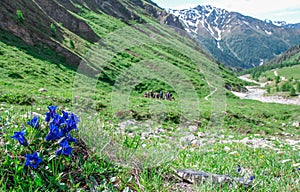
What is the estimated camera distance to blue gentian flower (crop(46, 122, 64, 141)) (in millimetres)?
3689

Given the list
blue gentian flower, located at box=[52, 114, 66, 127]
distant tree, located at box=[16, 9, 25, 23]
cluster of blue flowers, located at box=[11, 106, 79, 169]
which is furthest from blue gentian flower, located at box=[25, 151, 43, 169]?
distant tree, located at box=[16, 9, 25, 23]

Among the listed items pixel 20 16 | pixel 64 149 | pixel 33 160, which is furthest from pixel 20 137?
pixel 20 16

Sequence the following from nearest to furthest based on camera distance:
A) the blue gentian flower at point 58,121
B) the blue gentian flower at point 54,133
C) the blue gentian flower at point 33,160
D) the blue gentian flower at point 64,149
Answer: the blue gentian flower at point 33,160 < the blue gentian flower at point 64,149 < the blue gentian flower at point 54,133 < the blue gentian flower at point 58,121

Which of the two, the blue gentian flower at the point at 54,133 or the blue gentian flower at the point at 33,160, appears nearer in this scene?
the blue gentian flower at the point at 33,160

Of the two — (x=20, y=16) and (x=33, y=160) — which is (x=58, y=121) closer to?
(x=33, y=160)

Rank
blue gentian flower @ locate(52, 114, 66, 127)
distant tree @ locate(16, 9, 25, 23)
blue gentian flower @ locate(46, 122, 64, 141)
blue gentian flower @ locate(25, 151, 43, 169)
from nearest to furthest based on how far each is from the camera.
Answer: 1. blue gentian flower @ locate(25, 151, 43, 169)
2. blue gentian flower @ locate(46, 122, 64, 141)
3. blue gentian flower @ locate(52, 114, 66, 127)
4. distant tree @ locate(16, 9, 25, 23)

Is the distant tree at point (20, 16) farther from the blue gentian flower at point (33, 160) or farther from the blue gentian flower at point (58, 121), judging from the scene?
the blue gentian flower at point (33, 160)

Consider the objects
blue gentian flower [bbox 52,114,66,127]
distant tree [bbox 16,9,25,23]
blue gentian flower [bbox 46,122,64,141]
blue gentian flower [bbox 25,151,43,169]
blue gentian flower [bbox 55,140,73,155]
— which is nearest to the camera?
blue gentian flower [bbox 25,151,43,169]

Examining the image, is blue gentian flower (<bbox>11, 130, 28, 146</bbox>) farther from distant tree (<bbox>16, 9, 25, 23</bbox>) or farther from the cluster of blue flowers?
distant tree (<bbox>16, 9, 25, 23</bbox>)

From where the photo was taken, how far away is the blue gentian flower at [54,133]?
12.1 feet

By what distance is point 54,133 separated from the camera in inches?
146

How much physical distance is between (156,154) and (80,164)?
118 cm

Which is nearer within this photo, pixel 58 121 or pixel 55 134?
pixel 55 134

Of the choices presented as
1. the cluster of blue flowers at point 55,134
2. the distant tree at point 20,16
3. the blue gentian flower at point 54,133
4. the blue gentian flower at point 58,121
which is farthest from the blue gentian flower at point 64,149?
the distant tree at point 20,16
